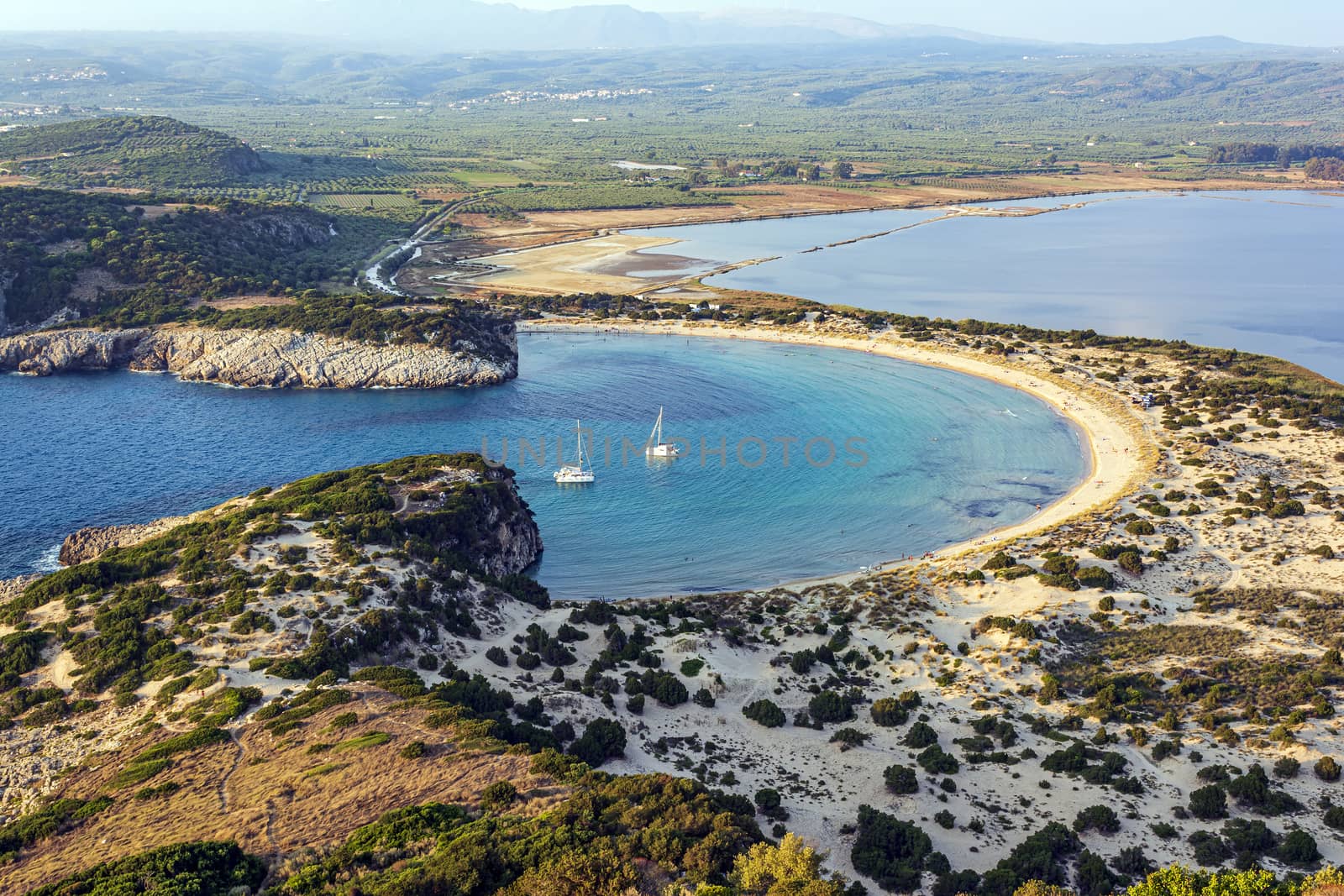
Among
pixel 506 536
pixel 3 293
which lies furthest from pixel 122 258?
pixel 506 536

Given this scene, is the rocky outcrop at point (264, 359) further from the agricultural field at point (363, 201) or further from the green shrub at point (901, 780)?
the agricultural field at point (363, 201)

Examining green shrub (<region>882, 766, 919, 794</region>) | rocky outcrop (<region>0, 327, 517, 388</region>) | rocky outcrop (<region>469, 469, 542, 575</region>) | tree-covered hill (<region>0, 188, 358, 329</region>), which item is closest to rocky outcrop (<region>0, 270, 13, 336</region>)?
tree-covered hill (<region>0, 188, 358, 329</region>)

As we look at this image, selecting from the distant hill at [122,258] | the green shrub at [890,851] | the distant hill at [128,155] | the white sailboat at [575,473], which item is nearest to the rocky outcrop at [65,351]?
the distant hill at [122,258]

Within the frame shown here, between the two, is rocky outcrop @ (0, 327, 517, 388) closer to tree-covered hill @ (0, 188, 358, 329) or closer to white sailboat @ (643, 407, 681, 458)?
tree-covered hill @ (0, 188, 358, 329)

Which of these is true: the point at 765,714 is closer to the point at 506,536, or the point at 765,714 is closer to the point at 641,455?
the point at 506,536

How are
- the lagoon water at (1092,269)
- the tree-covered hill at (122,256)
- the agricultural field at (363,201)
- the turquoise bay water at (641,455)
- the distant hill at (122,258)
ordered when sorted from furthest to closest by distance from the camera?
the agricultural field at (363,201)
the lagoon water at (1092,269)
the tree-covered hill at (122,256)
the distant hill at (122,258)
the turquoise bay water at (641,455)
